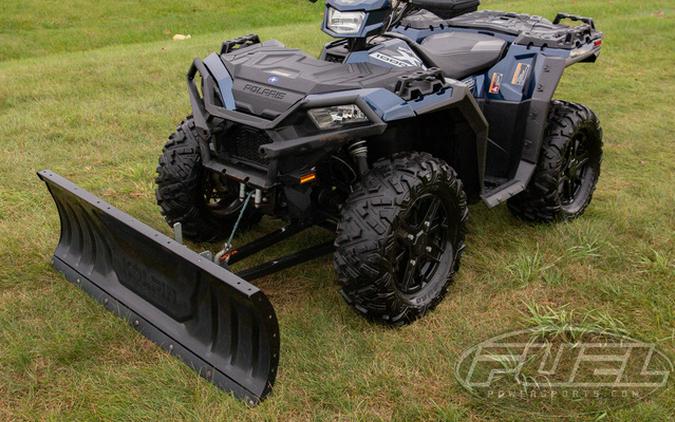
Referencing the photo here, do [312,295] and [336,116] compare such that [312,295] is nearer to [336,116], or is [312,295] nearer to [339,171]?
[339,171]

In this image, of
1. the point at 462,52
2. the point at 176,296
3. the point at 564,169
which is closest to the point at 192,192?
the point at 176,296

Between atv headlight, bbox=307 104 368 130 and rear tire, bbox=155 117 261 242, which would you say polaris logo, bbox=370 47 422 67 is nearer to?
atv headlight, bbox=307 104 368 130

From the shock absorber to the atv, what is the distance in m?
0.01

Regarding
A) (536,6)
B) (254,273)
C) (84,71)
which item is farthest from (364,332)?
(536,6)

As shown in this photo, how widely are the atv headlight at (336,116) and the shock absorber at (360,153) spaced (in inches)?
9.5

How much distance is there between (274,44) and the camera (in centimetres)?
389

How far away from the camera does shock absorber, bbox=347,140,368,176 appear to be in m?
3.44

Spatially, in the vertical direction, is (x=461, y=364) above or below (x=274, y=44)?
below

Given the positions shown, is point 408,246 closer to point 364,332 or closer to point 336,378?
point 364,332

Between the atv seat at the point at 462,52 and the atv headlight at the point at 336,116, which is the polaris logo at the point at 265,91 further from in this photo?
the atv seat at the point at 462,52

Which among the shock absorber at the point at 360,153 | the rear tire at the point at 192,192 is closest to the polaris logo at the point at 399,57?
the shock absorber at the point at 360,153

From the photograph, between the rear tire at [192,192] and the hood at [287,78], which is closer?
the hood at [287,78]

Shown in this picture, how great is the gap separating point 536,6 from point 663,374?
12.1 metres

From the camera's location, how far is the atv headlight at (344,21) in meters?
3.51
